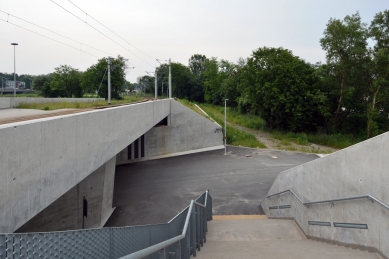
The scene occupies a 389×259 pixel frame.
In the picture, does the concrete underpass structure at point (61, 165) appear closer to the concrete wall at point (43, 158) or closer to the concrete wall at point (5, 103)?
the concrete wall at point (43, 158)

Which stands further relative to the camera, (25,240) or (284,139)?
(284,139)

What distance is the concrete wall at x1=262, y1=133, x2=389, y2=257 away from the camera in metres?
5.13

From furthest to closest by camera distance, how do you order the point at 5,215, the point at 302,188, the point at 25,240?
the point at 302,188 < the point at 5,215 < the point at 25,240

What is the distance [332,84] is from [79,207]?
3389 centimetres

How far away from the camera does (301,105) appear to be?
38.8 m

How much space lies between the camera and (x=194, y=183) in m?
20.5

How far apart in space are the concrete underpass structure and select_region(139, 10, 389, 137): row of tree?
23.6 m

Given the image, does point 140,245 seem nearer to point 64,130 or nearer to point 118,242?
point 118,242

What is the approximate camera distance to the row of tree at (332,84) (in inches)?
1399

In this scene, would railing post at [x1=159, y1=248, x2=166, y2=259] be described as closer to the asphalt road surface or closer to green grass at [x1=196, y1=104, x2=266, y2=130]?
the asphalt road surface

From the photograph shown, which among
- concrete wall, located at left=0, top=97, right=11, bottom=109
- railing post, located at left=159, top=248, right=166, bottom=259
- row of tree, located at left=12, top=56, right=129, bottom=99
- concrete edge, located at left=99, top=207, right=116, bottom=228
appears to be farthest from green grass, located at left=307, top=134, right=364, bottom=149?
railing post, located at left=159, top=248, right=166, bottom=259

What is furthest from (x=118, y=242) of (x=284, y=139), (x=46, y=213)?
(x=284, y=139)

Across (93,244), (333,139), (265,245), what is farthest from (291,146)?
(93,244)

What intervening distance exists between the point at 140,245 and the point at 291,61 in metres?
39.8
